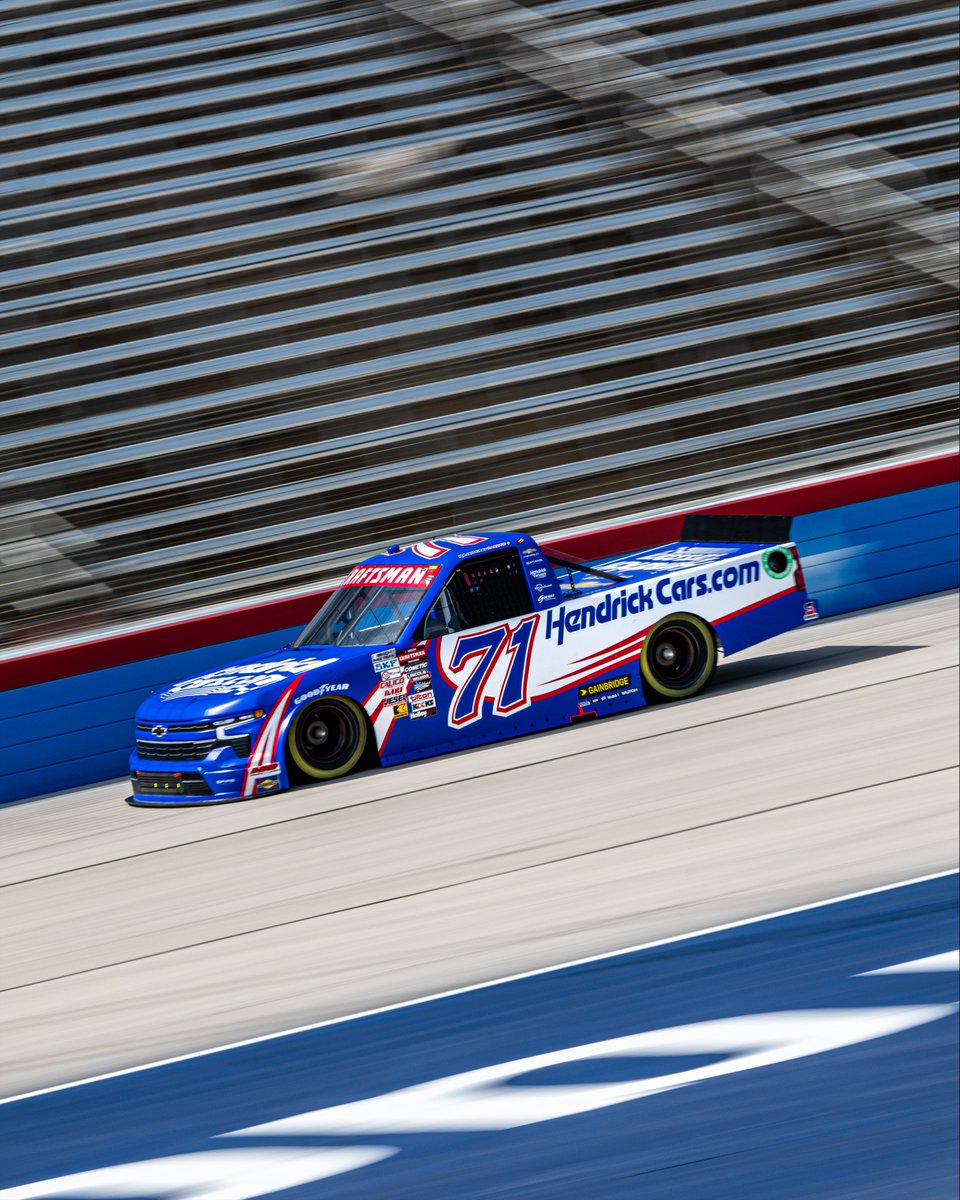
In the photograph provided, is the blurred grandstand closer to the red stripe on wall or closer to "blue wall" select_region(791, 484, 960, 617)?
the red stripe on wall

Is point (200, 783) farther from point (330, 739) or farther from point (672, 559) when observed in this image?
point (672, 559)

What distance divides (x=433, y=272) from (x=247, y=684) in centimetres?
644

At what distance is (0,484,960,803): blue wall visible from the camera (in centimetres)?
1058

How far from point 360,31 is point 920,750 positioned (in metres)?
11.0

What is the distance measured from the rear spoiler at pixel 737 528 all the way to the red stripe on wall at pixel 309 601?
1255 millimetres

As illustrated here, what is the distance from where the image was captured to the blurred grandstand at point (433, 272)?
12.8m

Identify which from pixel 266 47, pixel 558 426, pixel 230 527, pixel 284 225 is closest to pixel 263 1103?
pixel 230 527

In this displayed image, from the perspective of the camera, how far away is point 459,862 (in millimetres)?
6891

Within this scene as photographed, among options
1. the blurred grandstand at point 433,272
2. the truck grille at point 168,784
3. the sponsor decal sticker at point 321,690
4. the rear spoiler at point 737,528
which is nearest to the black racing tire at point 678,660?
the rear spoiler at point 737,528

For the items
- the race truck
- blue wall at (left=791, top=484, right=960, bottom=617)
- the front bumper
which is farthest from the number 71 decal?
blue wall at (left=791, top=484, right=960, bottom=617)

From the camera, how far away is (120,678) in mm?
10797

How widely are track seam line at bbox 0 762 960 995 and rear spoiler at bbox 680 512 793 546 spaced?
2.90m

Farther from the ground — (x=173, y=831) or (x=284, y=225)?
(x=284, y=225)

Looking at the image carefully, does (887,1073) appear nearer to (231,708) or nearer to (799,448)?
(231,708)
